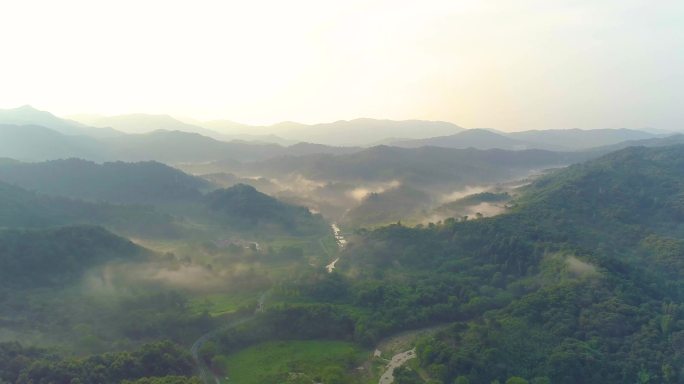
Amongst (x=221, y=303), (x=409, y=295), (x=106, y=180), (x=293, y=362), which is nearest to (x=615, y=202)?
(x=409, y=295)

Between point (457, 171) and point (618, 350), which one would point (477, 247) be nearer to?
point (618, 350)

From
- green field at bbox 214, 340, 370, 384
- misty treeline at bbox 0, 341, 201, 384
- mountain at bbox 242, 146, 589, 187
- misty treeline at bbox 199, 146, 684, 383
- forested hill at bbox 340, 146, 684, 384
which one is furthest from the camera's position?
mountain at bbox 242, 146, 589, 187

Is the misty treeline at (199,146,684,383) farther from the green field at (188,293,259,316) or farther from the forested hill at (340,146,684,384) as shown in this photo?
the green field at (188,293,259,316)

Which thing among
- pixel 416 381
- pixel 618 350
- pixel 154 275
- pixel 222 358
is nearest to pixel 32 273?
pixel 154 275

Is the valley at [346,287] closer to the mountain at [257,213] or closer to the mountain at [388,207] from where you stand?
the mountain at [257,213]

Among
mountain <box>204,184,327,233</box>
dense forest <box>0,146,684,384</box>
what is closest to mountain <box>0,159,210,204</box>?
mountain <box>204,184,327,233</box>

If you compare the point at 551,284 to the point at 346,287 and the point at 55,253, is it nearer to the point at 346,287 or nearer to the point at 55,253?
the point at 346,287

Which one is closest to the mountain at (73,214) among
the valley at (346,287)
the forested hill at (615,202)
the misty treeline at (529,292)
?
the valley at (346,287)
